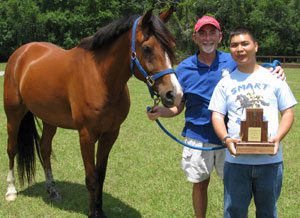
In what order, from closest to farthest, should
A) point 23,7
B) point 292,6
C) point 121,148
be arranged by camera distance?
point 121,148
point 23,7
point 292,6

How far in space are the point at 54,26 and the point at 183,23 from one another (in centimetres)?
1366

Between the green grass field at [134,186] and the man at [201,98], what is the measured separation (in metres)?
0.98

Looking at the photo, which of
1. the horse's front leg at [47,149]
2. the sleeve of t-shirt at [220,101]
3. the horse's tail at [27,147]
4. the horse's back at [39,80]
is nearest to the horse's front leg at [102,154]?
the horse's back at [39,80]

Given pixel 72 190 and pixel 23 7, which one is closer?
pixel 72 190

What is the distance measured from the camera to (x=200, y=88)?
304 centimetres

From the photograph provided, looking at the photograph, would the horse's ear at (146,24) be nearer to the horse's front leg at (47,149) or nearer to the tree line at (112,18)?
the horse's front leg at (47,149)

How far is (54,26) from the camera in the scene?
4072 centimetres

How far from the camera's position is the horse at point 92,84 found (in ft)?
9.71

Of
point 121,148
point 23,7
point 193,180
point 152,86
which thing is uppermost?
point 23,7

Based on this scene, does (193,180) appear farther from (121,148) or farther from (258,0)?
(258,0)

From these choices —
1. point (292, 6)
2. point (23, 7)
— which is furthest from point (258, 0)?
point (23, 7)

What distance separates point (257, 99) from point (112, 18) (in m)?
38.9

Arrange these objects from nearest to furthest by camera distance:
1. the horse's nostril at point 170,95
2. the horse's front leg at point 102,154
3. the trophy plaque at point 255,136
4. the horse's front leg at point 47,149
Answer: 1. the trophy plaque at point 255,136
2. the horse's nostril at point 170,95
3. the horse's front leg at point 102,154
4. the horse's front leg at point 47,149

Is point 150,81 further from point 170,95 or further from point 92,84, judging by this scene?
point 92,84
